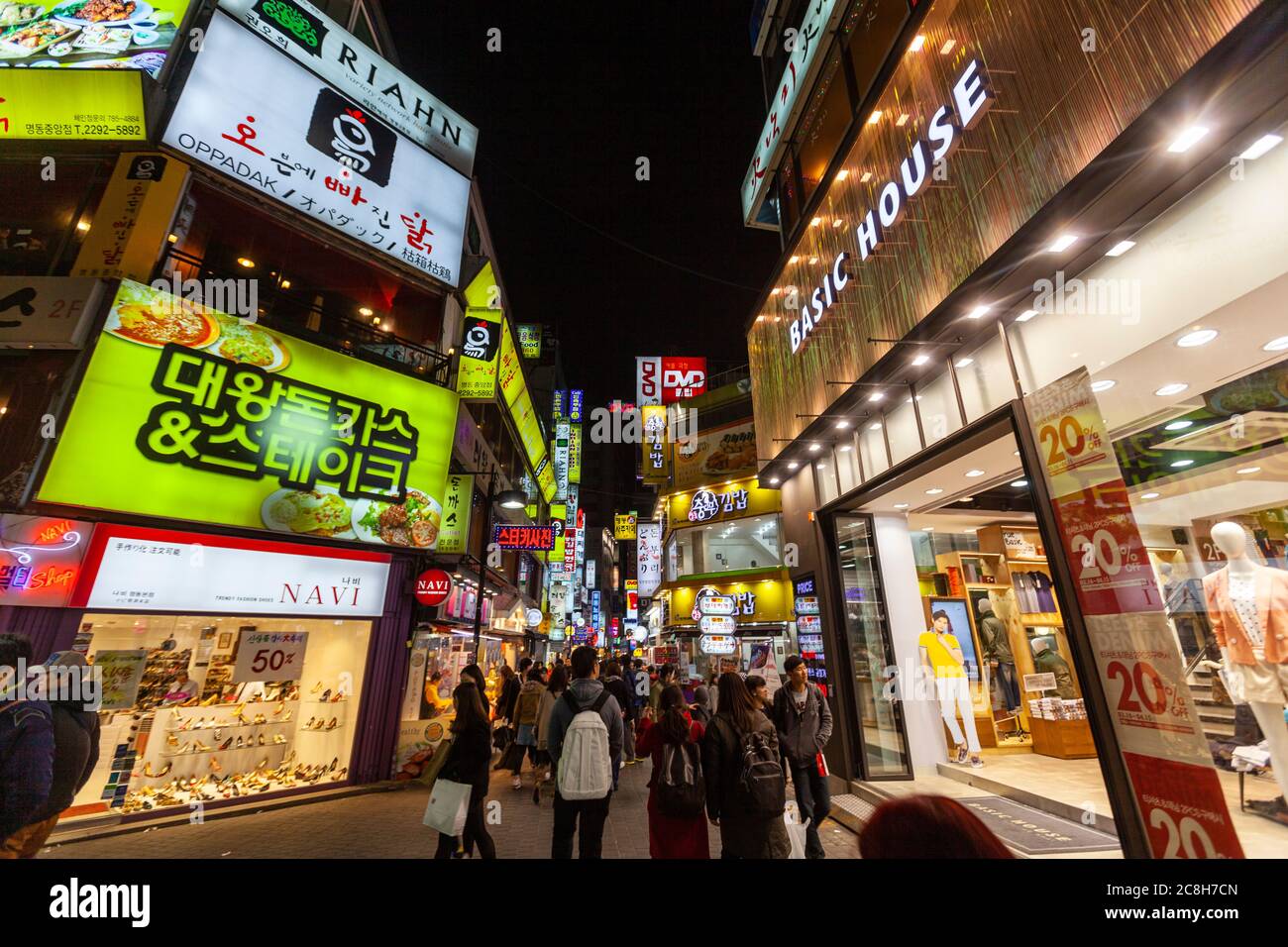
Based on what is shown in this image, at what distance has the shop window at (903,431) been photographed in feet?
23.9

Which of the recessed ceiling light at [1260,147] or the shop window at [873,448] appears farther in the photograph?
the shop window at [873,448]

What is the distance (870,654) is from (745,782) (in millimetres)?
5950

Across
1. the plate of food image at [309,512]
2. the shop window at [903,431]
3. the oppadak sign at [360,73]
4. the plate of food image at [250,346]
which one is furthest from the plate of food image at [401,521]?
the oppadak sign at [360,73]

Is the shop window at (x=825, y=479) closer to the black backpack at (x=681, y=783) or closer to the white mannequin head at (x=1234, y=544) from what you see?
the white mannequin head at (x=1234, y=544)

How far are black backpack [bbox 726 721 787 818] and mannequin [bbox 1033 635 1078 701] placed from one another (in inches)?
→ 315

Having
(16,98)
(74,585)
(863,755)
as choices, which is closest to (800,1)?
(16,98)

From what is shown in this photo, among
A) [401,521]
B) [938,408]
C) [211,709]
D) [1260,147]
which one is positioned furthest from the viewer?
[401,521]

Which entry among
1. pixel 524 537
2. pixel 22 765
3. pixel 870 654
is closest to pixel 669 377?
pixel 524 537

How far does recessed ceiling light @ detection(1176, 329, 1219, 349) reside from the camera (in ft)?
14.0

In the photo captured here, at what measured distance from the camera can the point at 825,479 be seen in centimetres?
991

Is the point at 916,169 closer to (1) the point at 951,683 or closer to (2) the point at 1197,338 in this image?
(2) the point at 1197,338

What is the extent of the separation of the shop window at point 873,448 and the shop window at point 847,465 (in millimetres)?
208

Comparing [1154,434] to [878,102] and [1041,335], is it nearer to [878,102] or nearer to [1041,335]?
[1041,335]
